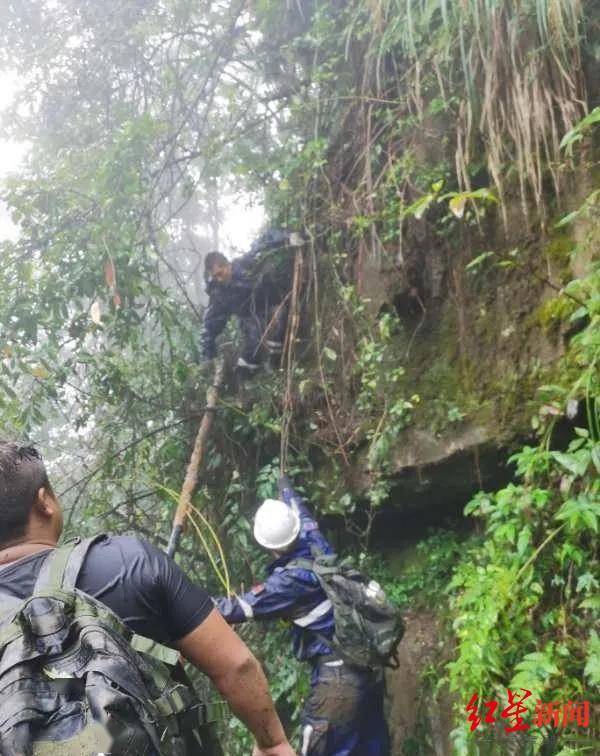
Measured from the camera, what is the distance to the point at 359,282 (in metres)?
4.87

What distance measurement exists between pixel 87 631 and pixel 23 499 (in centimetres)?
49

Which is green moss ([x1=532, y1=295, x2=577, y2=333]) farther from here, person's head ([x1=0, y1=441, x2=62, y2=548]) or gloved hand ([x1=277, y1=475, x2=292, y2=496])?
person's head ([x1=0, y1=441, x2=62, y2=548])

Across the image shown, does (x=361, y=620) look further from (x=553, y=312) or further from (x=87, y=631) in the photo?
(x=87, y=631)

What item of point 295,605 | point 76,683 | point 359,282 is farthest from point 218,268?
point 76,683

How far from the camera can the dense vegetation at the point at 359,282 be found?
299cm

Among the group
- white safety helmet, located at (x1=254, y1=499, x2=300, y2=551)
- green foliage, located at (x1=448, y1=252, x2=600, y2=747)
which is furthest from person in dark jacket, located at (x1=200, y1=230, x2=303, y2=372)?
green foliage, located at (x1=448, y1=252, x2=600, y2=747)

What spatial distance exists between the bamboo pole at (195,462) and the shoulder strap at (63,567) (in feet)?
7.83

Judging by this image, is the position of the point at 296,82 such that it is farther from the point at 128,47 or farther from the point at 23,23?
the point at 23,23

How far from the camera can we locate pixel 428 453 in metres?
4.05

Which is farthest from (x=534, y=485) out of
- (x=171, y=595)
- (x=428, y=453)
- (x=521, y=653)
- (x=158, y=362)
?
(x=158, y=362)

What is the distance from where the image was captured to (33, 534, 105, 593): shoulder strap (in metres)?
1.51

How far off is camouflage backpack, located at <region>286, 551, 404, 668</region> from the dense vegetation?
1.14ft

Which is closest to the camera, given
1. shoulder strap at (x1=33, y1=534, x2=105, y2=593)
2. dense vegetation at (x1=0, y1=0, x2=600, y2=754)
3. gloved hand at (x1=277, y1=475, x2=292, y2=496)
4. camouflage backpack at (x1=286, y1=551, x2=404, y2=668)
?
shoulder strap at (x1=33, y1=534, x2=105, y2=593)

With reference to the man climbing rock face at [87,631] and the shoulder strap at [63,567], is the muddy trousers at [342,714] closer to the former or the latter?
the man climbing rock face at [87,631]
